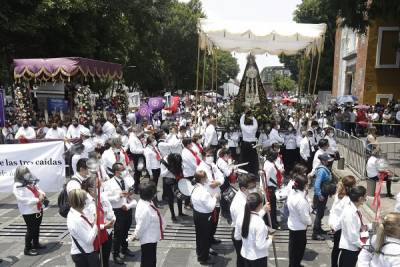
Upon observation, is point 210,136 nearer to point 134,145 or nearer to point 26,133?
point 134,145

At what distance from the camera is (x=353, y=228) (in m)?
5.34

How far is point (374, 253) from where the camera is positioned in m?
4.04

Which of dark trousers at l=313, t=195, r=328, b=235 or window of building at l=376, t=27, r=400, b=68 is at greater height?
window of building at l=376, t=27, r=400, b=68

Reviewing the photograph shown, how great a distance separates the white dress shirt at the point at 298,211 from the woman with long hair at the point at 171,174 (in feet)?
11.2

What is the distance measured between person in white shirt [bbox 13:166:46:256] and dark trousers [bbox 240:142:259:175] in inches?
271

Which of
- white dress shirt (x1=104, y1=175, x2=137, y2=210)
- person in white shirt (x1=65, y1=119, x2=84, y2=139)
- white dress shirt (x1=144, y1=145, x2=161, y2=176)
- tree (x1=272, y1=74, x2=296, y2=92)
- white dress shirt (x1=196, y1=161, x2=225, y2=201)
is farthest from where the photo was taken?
tree (x1=272, y1=74, x2=296, y2=92)

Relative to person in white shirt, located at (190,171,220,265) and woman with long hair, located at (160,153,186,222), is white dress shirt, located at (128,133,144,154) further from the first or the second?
person in white shirt, located at (190,171,220,265)

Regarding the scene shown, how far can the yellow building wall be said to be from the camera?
26859 mm

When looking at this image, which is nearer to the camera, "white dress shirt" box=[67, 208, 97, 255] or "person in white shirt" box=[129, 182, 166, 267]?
"white dress shirt" box=[67, 208, 97, 255]

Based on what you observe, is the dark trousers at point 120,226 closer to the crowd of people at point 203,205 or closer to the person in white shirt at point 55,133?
the crowd of people at point 203,205

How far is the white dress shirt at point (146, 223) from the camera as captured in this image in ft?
18.9

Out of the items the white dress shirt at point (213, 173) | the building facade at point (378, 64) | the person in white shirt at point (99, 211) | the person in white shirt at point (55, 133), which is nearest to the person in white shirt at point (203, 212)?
the white dress shirt at point (213, 173)

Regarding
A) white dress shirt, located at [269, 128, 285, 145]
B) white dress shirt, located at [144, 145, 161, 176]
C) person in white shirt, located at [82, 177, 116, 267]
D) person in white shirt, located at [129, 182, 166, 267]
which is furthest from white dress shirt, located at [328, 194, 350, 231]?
white dress shirt, located at [269, 128, 285, 145]

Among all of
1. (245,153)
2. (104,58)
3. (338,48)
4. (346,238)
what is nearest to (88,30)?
(104,58)
